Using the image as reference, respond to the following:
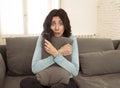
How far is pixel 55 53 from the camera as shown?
179 cm

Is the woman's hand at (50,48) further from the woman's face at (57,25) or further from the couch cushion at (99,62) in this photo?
the couch cushion at (99,62)

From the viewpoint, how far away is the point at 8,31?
3.93 m

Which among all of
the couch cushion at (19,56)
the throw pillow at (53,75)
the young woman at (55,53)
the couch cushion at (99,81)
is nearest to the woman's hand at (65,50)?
the young woman at (55,53)

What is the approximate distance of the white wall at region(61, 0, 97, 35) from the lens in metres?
4.10

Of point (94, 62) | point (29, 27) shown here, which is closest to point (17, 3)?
point (29, 27)

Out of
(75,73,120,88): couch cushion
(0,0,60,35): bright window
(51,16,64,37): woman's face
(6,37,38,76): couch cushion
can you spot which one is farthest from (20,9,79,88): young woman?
(0,0,60,35): bright window

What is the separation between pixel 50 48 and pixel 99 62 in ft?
2.29

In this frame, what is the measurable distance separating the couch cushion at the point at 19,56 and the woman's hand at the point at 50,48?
0.38 meters

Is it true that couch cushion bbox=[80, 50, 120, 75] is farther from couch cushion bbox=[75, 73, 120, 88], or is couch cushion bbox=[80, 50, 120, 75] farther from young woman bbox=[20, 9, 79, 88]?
young woman bbox=[20, 9, 79, 88]

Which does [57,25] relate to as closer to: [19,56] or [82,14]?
[19,56]

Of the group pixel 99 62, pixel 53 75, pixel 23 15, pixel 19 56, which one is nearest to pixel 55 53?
pixel 53 75

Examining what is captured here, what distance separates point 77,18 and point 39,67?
255 cm

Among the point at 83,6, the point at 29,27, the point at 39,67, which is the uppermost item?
the point at 83,6

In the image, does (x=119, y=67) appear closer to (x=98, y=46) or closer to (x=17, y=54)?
(x=98, y=46)
